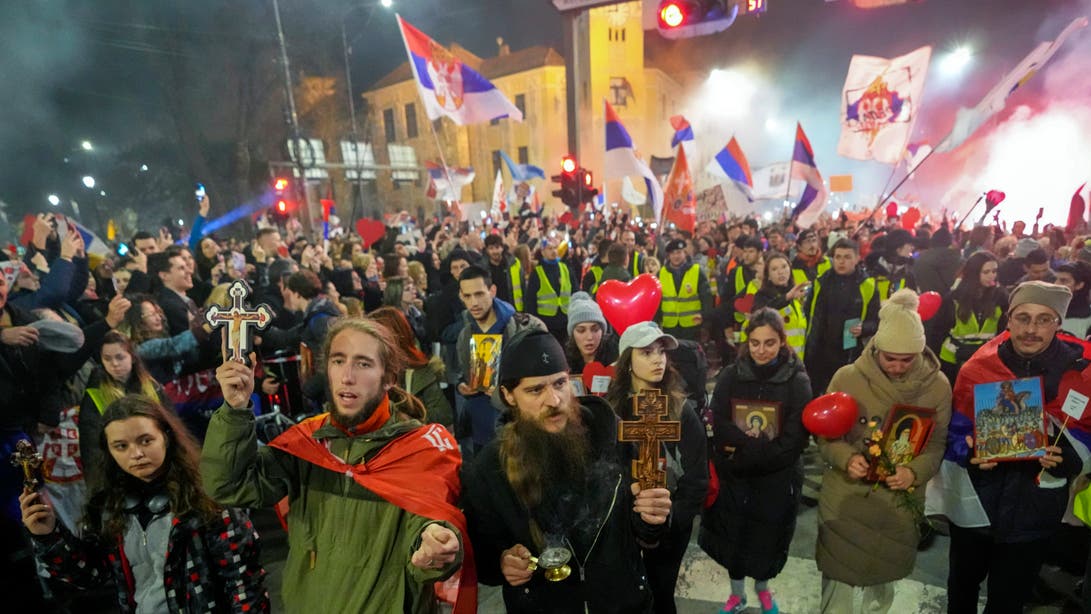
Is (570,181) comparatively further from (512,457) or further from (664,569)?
(512,457)

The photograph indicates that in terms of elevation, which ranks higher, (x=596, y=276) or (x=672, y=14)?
(x=672, y=14)

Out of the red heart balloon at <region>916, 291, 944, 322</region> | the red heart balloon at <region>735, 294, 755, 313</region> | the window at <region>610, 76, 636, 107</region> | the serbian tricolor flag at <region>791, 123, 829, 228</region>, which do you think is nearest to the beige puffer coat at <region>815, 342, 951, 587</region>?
the red heart balloon at <region>916, 291, 944, 322</region>

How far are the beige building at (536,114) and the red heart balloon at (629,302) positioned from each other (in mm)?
38752

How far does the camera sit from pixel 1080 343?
119 inches

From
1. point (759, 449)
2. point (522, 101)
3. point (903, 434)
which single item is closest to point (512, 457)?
point (759, 449)

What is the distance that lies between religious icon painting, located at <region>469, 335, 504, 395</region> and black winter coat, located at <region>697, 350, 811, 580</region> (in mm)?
1621

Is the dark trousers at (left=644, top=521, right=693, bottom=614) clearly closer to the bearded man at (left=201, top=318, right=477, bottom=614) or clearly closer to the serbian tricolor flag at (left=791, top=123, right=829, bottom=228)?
the bearded man at (left=201, top=318, right=477, bottom=614)

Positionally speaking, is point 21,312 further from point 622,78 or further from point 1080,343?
point 622,78

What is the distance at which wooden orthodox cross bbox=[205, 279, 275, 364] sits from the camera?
6.54 feet

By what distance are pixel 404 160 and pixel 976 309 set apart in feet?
169

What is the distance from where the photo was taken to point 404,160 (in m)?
51.5

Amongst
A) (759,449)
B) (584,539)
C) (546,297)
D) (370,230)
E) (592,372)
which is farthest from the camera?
(370,230)

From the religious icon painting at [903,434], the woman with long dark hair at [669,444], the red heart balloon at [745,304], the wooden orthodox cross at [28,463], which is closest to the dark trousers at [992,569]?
the religious icon painting at [903,434]

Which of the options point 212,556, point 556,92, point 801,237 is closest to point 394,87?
point 556,92
